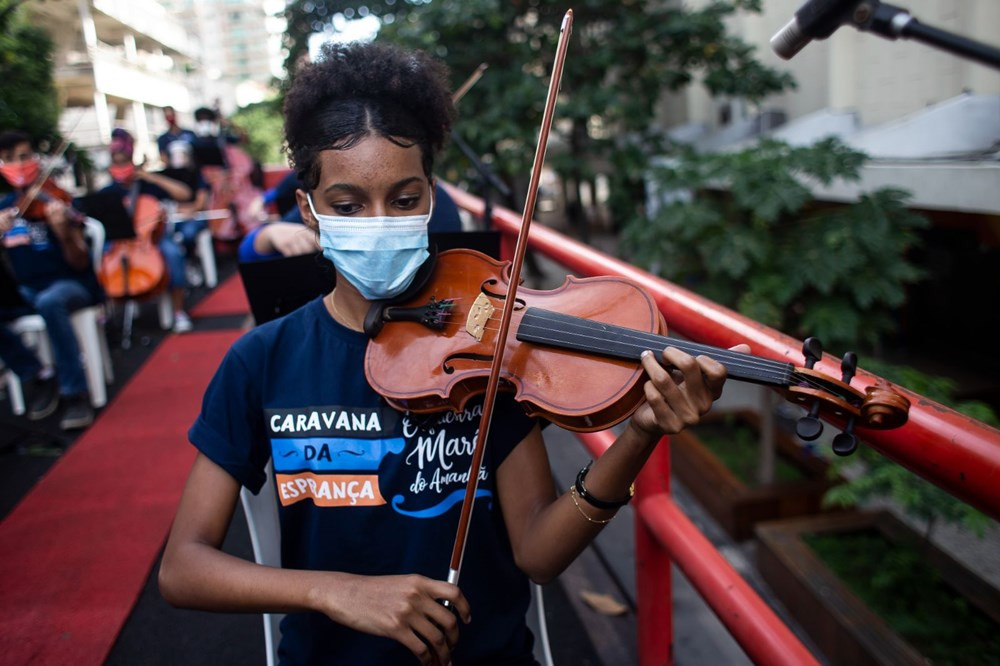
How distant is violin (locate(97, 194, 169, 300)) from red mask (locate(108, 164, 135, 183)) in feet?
0.94

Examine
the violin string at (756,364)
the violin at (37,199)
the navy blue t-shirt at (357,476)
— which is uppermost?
the violin at (37,199)

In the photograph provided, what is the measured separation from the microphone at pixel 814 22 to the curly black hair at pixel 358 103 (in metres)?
0.70

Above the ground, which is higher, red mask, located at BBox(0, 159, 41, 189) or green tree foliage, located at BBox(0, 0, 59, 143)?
green tree foliage, located at BBox(0, 0, 59, 143)

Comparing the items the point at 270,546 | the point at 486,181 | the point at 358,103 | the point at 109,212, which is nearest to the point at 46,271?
the point at 109,212

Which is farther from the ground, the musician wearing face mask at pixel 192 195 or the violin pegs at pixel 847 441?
the musician wearing face mask at pixel 192 195

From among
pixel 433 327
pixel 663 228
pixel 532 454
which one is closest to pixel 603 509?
pixel 532 454

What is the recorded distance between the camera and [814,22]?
1.12 metres

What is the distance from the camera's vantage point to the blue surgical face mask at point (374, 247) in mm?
1395

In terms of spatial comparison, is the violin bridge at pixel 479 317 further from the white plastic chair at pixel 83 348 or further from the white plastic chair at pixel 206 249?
the white plastic chair at pixel 206 249

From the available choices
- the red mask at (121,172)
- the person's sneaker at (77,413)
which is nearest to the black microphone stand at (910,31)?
the person's sneaker at (77,413)

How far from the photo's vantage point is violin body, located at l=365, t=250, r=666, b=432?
4.03ft

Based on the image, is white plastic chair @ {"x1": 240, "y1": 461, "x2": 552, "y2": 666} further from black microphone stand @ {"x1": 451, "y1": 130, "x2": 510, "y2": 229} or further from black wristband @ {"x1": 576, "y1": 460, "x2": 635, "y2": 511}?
black microphone stand @ {"x1": 451, "y1": 130, "x2": 510, "y2": 229}

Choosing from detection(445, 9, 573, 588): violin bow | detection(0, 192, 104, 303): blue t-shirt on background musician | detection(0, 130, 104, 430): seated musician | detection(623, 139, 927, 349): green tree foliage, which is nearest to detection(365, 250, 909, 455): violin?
detection(445, 9, 573, 588): violin bow

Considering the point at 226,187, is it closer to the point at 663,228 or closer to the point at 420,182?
the point at 663,228
